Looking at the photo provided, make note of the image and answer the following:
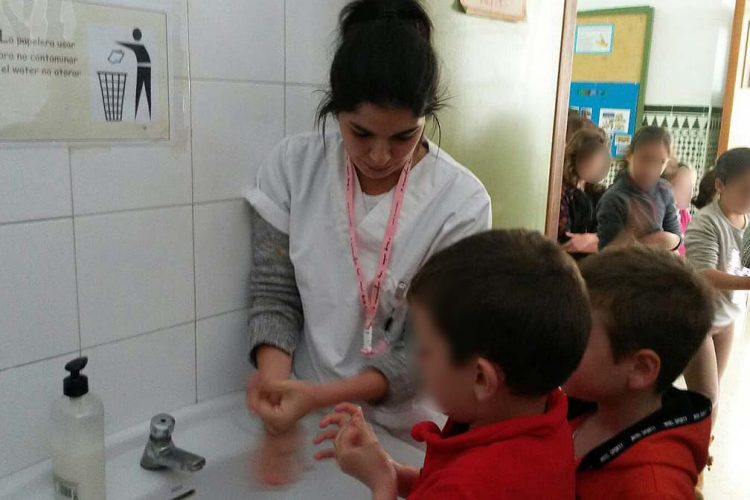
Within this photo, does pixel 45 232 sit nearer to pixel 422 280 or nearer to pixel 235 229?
pixel 235 229

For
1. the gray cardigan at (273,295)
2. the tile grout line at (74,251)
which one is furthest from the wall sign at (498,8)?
the tile grout line at (74,251)

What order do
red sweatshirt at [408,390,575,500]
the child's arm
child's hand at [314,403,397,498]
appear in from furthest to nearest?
the child's arm < child's hand at [314,403,397,498] < red sweatshirt at [408,390,575,500]

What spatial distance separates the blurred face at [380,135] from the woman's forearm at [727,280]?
5.46ft

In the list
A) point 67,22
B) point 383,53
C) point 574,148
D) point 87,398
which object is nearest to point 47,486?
point 87,398

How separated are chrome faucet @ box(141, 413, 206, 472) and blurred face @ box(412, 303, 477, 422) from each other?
0.45m

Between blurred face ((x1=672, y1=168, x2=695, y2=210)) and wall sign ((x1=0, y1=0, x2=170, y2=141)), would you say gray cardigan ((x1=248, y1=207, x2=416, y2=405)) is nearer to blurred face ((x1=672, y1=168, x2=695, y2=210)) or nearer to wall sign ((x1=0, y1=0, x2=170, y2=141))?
wall sign ((x1=0, y1=0, x2=170, y2=141))

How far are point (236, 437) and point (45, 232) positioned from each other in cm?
47

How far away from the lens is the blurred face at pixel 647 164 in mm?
2676

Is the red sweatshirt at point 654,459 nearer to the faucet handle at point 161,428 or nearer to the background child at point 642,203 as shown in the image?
the faucet handle at point 161,428

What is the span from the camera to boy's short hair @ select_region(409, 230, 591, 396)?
66 cm

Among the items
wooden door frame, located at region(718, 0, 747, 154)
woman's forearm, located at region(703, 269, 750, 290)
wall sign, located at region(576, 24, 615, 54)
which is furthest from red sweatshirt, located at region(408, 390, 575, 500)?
wall sign, located at region(576, 24, 615, 54)

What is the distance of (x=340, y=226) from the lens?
3.76 feet

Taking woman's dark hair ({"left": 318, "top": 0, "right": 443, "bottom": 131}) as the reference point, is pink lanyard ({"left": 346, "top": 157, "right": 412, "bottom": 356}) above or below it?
below

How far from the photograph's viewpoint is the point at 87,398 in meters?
0.93
